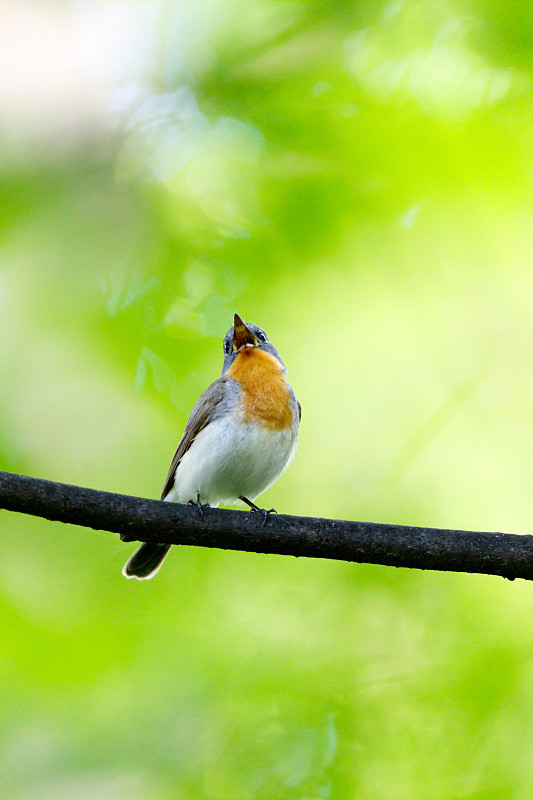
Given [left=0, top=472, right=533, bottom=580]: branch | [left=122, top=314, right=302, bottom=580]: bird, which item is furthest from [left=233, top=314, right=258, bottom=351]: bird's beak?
[left=0, top=472, right=533, bottom=580]: branch

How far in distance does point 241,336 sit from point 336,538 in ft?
8.86

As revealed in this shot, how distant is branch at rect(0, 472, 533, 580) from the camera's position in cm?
320

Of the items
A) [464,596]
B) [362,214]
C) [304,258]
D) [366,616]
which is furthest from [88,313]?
[464,596]

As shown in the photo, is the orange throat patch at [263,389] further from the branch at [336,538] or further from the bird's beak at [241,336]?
the branch at [336,538]

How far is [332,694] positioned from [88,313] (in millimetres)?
3364

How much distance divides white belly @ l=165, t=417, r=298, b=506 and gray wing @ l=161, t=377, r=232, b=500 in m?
0.08

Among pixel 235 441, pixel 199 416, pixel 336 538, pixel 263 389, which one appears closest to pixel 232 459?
pixel 235 441

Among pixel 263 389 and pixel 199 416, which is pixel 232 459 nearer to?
pixel 199 416

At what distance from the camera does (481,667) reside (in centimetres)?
486

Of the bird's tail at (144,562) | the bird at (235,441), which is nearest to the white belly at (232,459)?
the bird at (235,441)

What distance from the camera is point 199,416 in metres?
5.11

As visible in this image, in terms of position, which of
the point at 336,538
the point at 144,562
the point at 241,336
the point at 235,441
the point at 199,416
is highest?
the point at 241,336

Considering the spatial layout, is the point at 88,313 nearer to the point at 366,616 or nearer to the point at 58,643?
the point at 58,643

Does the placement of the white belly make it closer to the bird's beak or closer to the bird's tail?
the bird's tail
